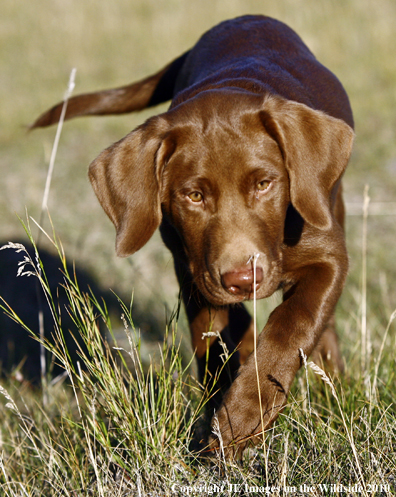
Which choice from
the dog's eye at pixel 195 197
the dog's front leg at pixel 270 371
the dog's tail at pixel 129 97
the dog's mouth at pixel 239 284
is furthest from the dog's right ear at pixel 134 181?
the dog's tail at pixel 129 97

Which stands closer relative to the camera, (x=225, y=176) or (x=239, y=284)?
(x=239, y=284)

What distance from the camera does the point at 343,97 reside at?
356 centimetres

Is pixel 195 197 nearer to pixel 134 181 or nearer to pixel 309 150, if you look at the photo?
pixel 134 181

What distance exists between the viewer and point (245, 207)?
2.54m

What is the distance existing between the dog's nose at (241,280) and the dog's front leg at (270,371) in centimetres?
18

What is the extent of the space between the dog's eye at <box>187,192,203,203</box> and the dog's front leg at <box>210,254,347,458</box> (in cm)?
53

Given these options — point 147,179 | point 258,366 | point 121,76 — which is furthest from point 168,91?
point 121,76

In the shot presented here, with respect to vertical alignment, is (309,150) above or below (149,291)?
above

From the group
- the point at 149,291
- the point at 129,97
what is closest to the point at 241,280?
the point at 129,97

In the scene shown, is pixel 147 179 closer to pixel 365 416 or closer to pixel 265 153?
pixel 265 153

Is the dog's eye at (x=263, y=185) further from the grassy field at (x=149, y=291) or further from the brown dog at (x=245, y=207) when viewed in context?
the grassy field at (x=149, y=291)

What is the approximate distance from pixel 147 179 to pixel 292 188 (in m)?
0.57

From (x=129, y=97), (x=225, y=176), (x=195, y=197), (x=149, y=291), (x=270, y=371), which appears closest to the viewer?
(x=270, y=371)

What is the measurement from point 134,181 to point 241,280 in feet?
2.12
